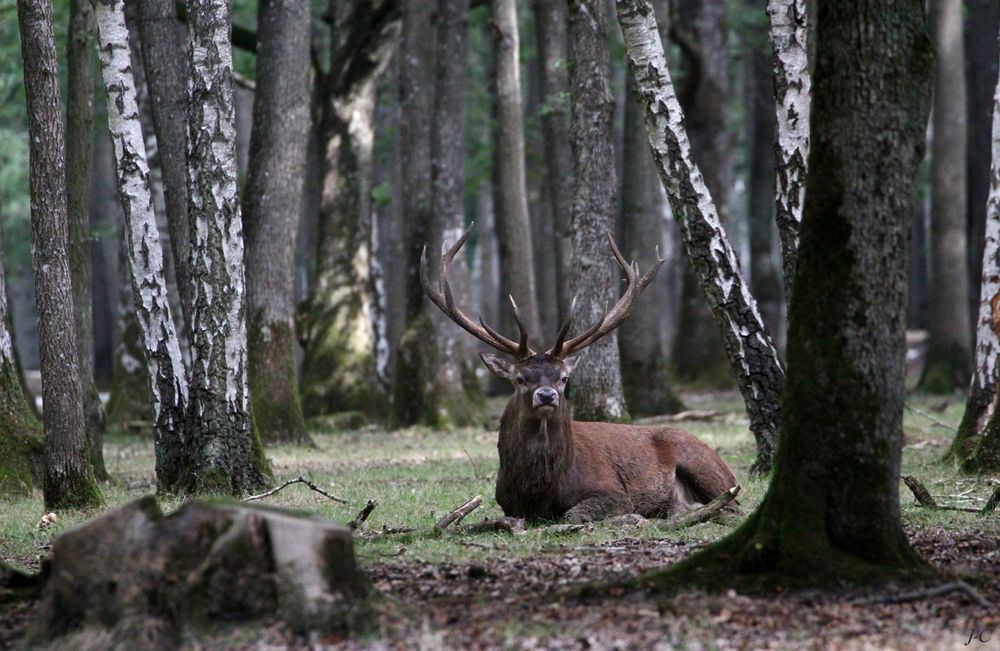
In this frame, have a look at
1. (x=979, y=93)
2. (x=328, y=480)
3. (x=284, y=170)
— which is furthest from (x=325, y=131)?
(x=979, y=93)

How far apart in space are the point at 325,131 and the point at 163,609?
16030 mm

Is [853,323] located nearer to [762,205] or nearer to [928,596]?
[928,596]

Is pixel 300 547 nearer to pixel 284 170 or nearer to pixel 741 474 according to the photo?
pixel 741 474

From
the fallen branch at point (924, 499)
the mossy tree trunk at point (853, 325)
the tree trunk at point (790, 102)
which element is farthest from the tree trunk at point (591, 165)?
the mossy tree trunk at point (853, 325)

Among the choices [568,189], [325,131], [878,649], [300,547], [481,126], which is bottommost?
[878,649]

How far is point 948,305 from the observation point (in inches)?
888

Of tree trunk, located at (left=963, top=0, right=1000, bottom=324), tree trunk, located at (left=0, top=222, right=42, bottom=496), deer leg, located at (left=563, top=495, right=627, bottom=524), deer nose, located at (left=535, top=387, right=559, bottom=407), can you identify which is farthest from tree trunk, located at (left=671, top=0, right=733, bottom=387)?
deer nose, located at (left=535, top=387, right=559, bottom=407)

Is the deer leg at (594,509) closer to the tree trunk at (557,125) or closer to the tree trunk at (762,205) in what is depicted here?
the tree trunk at (557,125)

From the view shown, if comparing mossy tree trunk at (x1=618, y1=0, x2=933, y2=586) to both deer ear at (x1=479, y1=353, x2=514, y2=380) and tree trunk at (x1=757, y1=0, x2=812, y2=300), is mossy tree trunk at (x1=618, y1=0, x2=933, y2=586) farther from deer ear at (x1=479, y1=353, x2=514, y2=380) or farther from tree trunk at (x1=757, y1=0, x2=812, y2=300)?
tree trunk at (x1=757, y1=0, x2=812, y2=300)

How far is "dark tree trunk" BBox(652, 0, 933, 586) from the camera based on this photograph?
6.29m

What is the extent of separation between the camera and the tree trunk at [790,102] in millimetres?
11391

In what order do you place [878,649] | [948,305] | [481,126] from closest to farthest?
[878,649]
[948,305]
[481,126]

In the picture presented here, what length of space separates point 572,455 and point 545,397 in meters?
0.69

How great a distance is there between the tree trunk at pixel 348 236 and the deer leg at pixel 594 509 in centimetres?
1055
